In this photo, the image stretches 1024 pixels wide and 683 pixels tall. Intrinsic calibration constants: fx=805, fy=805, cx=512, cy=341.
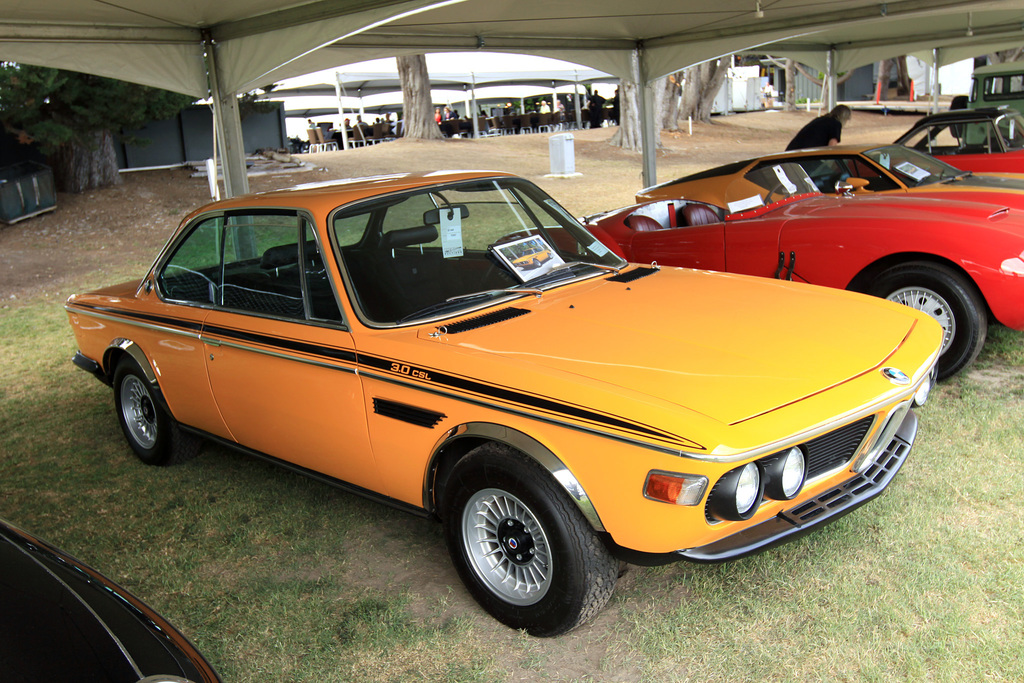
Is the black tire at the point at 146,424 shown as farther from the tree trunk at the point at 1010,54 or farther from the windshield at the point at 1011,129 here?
the tree trunk at the point at 1010,54

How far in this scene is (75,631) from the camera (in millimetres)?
2021

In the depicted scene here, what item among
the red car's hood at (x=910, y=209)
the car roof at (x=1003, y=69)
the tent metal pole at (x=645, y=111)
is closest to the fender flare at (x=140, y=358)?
the red car's hood at (x=910, y=209)

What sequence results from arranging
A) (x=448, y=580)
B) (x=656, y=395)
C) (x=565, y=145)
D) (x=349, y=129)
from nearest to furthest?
1. (x=656, y=395)
2. (x=448, y=580)
3. (x=565, y=145)
4. (x=349, y=129)

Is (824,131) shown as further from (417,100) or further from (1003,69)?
(417,100)

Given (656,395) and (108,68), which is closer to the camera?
(656,395)

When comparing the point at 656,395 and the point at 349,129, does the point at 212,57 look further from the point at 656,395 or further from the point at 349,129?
the point at 349,129

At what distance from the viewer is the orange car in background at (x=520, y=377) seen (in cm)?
260

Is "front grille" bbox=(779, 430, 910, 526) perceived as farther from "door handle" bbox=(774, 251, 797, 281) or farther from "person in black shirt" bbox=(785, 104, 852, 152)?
"person in black shirt" bbox=(785, 104, 852, 152)

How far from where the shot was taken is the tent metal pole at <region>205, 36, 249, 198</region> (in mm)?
7246

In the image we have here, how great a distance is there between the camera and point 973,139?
10.1m

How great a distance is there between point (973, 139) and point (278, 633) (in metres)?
10.4

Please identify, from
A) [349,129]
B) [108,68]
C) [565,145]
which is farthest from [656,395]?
[349,129]

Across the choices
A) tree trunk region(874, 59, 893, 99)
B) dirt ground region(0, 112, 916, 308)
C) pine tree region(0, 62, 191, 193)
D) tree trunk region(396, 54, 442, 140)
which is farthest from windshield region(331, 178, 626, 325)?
tree trunk region(874, 59, 893, 99)

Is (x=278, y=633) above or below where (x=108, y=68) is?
below
